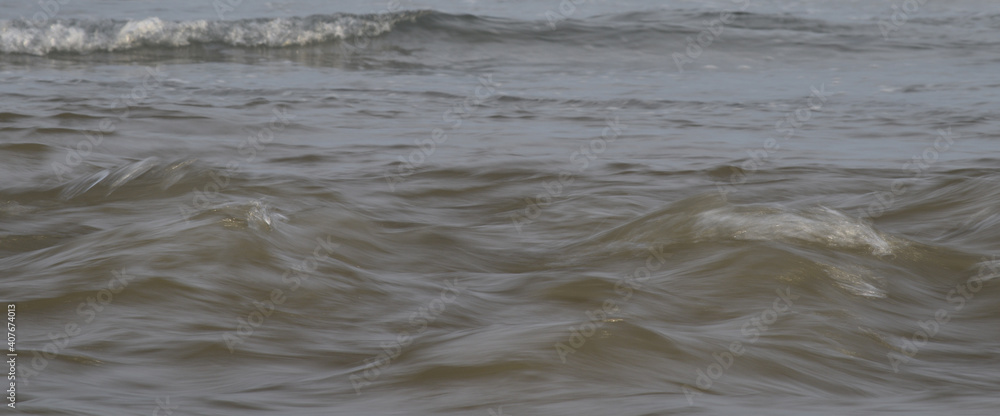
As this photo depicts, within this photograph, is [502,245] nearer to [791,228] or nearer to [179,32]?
[791,228]

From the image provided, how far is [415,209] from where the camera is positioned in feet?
15.0

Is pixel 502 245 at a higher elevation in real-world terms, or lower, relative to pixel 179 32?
higher

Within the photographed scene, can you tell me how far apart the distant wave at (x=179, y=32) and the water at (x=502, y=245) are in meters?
2.67

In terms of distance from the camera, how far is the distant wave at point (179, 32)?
12219 millimetres

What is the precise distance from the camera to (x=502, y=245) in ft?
12.9

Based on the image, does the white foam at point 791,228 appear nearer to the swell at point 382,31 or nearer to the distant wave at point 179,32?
the swell at point 382,31

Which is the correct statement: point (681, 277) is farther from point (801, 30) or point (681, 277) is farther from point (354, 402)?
point (801, 30)

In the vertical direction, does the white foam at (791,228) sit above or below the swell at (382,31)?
above

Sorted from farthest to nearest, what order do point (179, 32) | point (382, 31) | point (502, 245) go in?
point (382, 31), point (179, 32), point (502, 245)

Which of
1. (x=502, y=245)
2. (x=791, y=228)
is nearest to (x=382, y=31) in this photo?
(x=502, y=245)

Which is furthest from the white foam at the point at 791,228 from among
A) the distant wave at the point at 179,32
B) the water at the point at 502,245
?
the distant wave at the point at 179,32

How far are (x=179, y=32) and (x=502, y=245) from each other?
10.2m

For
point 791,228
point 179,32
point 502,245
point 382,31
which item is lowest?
point 179,32

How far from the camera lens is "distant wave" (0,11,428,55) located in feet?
40.1
